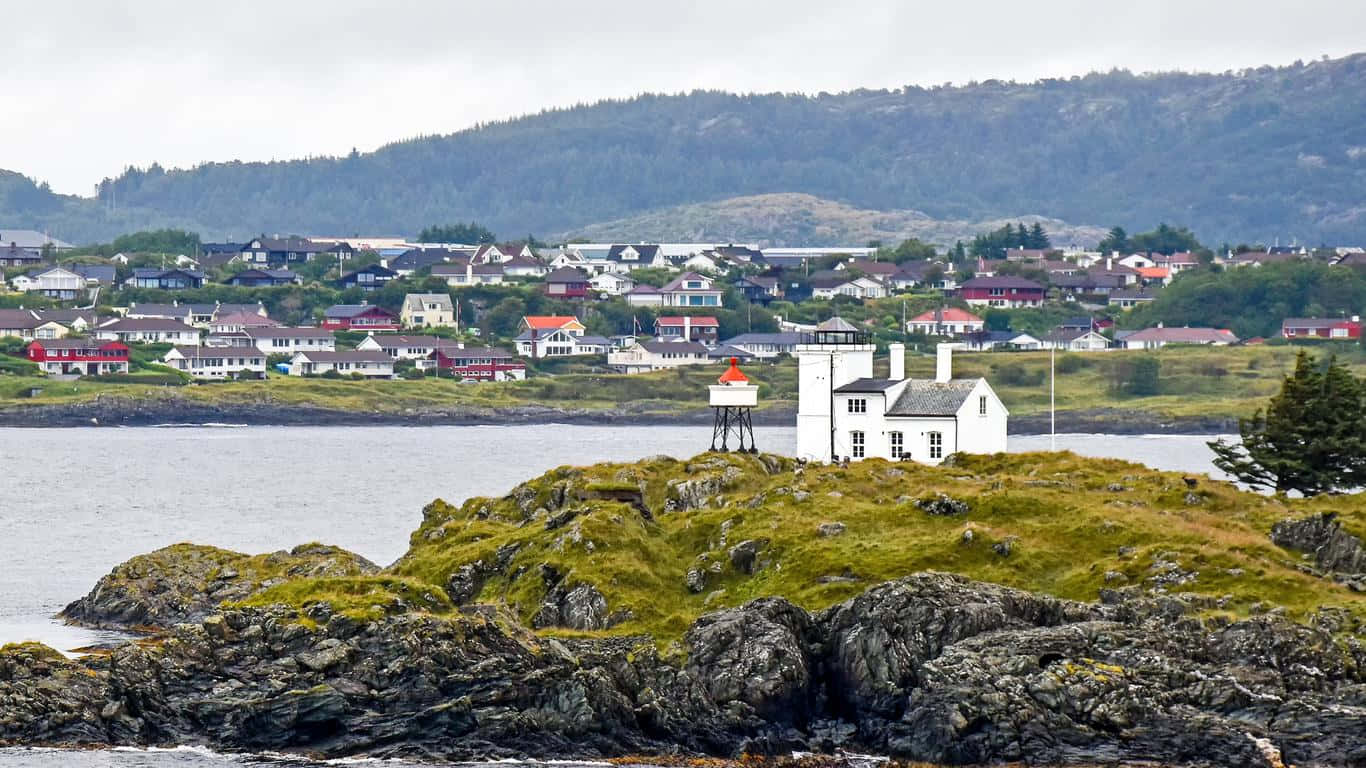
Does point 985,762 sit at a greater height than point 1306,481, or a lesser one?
lesser

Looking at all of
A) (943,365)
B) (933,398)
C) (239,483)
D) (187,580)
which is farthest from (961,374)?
(187,580)

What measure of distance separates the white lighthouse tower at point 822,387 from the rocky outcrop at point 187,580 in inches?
660

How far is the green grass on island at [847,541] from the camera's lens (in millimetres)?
55125

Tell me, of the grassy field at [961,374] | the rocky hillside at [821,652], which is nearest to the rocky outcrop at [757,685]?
the rocky hillside at [821,652]

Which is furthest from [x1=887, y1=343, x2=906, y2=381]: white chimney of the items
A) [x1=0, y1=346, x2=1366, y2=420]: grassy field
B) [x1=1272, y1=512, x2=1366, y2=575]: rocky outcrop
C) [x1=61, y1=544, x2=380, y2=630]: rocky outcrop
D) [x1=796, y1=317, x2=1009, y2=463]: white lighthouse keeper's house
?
[x1=0, y1=346, x2=1366, y2=420]: grassy field

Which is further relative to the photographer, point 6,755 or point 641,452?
point 641,452

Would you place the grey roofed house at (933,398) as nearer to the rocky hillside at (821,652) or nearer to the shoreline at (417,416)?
the rocky hillside at (821,652)

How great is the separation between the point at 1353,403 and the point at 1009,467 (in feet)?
36.2

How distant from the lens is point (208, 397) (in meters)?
190

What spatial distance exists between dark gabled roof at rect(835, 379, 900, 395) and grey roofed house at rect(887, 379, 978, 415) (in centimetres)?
63

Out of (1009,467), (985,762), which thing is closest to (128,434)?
(1009,467)

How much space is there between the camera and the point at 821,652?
53094mm

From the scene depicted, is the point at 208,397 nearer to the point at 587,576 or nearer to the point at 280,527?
the point at 280,527

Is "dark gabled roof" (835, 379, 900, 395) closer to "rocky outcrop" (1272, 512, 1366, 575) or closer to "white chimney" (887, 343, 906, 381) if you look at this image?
"white chimney" (887, 343, 906, 381)
